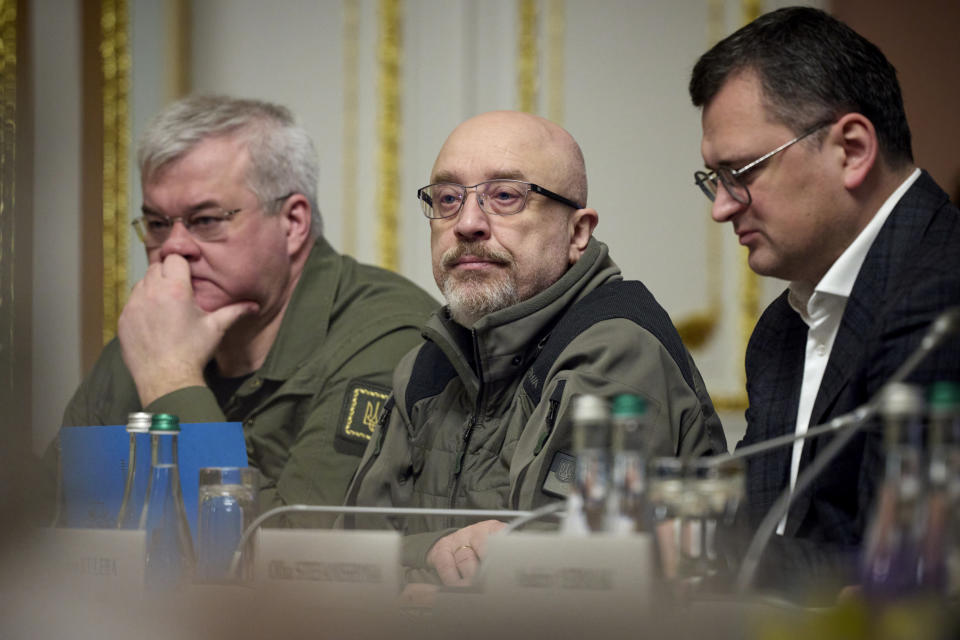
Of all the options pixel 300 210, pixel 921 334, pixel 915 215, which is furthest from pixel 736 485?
pixel 300 210

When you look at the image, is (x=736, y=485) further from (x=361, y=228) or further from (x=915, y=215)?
(x=361, y=228)

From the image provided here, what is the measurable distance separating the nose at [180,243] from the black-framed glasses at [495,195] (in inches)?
24.9

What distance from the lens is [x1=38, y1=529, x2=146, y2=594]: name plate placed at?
991 mm

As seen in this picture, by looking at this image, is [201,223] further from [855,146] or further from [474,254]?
[855,146]

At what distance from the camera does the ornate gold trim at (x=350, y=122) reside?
10.9 feet

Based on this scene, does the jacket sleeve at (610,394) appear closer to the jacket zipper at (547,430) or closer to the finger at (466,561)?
the jacket zipper at (547,430)

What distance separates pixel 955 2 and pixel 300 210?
75.2 inches

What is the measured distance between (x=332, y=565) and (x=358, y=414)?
3.36 feet

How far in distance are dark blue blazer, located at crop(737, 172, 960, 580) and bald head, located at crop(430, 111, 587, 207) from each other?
1.58 feet

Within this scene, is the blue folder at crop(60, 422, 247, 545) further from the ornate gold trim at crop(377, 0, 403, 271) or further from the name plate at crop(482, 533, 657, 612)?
the ornate gold trim at crop(377, 0, 403, 271)

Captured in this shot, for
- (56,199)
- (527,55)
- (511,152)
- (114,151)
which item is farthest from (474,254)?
(114,151)

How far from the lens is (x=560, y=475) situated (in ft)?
4.52

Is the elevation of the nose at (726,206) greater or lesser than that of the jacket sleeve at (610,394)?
greater

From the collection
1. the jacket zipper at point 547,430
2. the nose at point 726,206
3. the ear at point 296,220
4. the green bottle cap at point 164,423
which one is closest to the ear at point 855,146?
the nose at point 726,206
